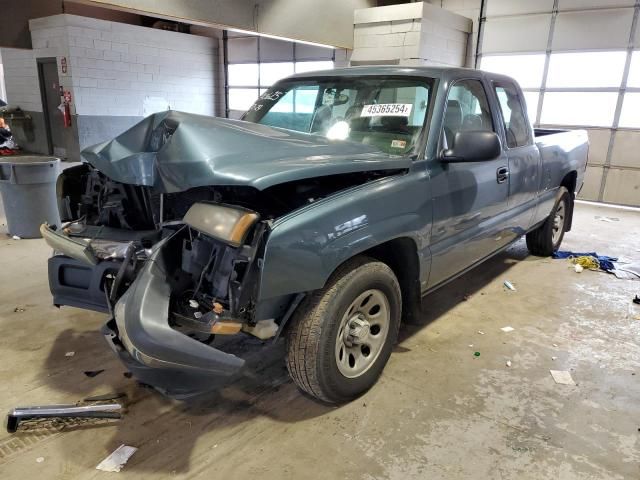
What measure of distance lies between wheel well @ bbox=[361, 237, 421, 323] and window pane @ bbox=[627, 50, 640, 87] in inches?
325

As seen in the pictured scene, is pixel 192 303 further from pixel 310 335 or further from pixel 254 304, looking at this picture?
pixel 310 335

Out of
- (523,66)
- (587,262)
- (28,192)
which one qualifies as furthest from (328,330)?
(523,66)

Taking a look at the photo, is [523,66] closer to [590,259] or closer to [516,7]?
[516,7]

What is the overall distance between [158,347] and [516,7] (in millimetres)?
10440

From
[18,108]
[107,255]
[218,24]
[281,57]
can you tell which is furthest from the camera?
[281,57]

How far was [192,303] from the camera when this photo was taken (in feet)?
7.55

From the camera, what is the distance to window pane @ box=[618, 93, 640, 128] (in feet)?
28.9

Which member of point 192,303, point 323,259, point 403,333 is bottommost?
point 403,333

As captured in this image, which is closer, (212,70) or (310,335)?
(310,335)

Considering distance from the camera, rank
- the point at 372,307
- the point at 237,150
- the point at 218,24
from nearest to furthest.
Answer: the point at 237,150 < the point at 372,307 < the point at 218,24

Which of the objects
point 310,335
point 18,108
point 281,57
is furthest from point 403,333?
point 18,108

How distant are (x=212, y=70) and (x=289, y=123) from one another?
41.7 ft

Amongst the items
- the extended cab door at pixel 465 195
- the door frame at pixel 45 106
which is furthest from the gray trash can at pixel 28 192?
the door frame at pixel 45 106

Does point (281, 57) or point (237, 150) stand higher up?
point (281, 57)
